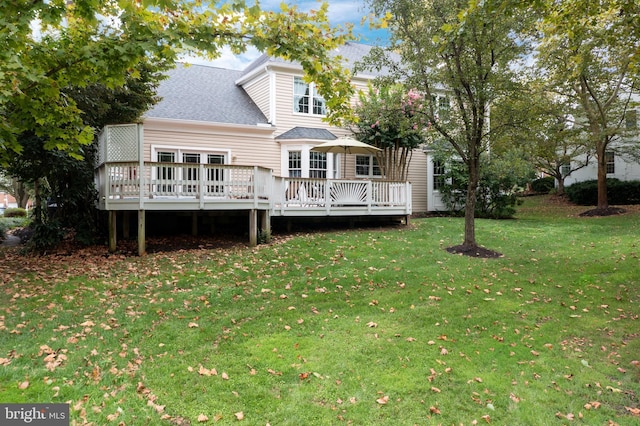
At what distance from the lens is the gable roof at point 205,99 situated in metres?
14.3

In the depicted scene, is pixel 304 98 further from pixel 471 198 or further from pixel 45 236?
pixel 45 236

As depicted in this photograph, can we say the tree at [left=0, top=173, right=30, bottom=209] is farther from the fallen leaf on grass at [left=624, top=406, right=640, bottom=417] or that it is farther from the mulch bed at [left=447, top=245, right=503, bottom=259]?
the fallen leaf on grass at [left=624, top=406, right=640, bottom=417]

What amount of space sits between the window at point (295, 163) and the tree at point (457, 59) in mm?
6705

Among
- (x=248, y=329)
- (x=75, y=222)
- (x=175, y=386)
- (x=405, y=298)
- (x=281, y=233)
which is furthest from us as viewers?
(x=281, y=233)

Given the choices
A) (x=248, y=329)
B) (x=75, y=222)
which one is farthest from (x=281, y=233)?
(x=248, y=329)

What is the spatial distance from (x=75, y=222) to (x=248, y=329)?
791 cm

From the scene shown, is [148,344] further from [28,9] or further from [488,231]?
[488,231]

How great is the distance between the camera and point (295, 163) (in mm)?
15266

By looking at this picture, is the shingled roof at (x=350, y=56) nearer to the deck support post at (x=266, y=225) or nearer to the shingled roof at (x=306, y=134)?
the shingled roof at (x=306, y=134)

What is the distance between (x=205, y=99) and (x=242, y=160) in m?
3.09

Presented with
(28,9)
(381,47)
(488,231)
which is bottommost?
(488,231)

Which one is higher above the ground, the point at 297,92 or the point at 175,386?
the point at 297,92

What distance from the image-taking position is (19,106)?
255 inches

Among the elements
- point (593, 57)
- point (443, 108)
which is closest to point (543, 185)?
point (593, 57)
